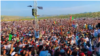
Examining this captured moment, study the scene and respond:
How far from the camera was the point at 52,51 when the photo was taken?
18.9 ft

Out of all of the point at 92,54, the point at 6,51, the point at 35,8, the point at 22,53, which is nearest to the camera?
the point at 92,54

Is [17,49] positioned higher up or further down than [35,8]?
further down

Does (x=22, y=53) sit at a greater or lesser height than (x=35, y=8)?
lesser

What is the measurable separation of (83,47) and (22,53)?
307cm

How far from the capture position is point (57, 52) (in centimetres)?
571

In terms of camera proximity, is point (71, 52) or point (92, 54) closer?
point (92, 54)

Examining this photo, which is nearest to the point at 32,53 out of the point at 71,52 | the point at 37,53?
the point at 37,53

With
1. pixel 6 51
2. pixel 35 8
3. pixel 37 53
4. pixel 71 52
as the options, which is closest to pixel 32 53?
pixel 37 53

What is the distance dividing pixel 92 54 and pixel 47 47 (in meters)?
2.37

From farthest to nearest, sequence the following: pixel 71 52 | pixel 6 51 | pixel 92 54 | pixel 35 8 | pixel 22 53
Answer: pixel 35 8
pixel 6 51
pixel 22 53
pixel 71 52
pixel 92 54

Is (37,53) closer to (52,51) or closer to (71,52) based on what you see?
(52,51)

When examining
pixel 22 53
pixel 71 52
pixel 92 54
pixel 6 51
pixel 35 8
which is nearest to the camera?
pixel 92 54

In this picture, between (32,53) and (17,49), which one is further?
(17,49)

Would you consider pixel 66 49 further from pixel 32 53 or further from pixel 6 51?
pixel 6 51
